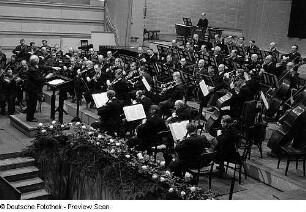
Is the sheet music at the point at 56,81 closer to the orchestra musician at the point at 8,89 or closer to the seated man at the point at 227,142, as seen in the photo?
the orchestra musician at the point at 8,89

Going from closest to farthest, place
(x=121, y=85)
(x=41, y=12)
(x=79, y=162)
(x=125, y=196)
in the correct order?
(x=125, y=196)
(x=79, y=162)
(x=121, y=85)
(x=41, y=12)

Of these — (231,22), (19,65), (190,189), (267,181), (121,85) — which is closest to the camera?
(190,189)

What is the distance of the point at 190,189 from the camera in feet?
20.8

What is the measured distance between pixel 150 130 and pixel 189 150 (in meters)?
1.29

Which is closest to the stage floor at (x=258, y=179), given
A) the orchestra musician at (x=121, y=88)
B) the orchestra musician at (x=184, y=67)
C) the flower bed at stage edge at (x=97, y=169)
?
the flower bed at stage edge at (x=97, y=169)

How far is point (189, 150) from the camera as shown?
24.9 feet

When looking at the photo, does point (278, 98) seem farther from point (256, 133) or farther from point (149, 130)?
point (149, 130)

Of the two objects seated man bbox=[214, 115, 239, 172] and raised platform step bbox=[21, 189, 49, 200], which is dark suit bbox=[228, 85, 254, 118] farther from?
raised platform step bbox=[21, 189, 49, 200]

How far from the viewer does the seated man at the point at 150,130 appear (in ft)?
28.5

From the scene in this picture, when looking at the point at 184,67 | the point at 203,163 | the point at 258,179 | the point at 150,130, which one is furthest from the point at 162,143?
the point at 184,67

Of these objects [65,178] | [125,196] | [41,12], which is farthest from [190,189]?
[41,12]

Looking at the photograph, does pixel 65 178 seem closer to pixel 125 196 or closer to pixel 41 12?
pixel 125 196

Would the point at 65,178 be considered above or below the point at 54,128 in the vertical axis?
below

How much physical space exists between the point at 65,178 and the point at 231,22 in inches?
781
